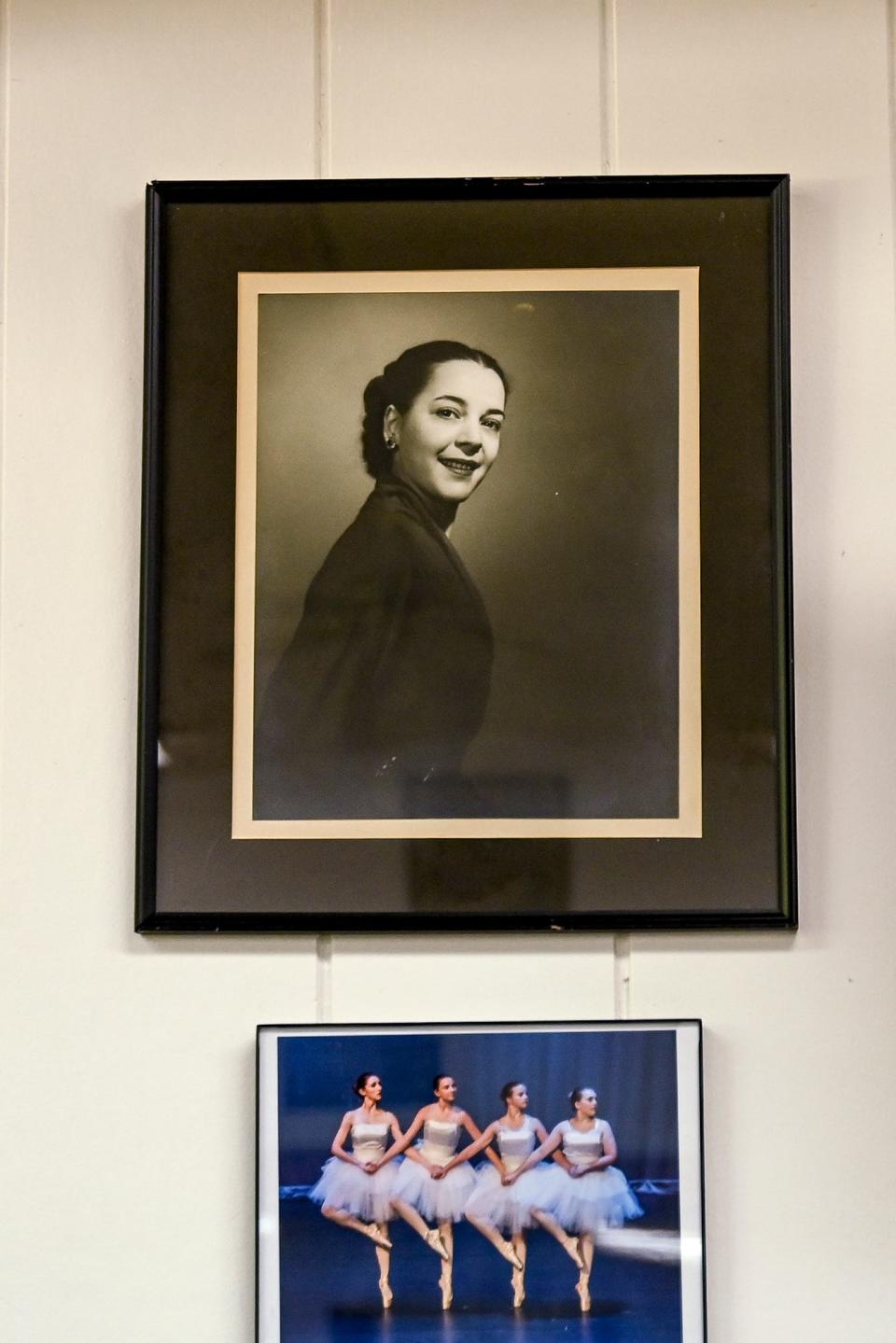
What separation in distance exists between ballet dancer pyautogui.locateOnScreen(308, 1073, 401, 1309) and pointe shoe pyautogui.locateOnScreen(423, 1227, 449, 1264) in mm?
28

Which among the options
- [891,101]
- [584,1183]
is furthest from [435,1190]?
[891,101]

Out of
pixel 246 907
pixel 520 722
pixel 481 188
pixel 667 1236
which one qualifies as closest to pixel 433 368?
pixel 481 188

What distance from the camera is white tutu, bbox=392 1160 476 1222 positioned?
883 mm

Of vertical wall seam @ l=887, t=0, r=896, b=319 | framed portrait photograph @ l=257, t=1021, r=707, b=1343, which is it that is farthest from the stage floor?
vertical wall seam @ l=887, t=0, r=896, b=319

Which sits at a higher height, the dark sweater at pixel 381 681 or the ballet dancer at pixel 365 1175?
the dark sweater at pixel 381 681

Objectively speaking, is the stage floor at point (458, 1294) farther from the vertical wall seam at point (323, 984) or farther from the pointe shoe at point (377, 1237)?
the vertical wall seam at point (323, 984)

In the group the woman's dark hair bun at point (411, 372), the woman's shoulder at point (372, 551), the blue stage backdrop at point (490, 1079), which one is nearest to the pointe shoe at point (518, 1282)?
the blue stage backdrop at point (490, 1079)

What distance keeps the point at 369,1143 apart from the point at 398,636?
0.37 meters

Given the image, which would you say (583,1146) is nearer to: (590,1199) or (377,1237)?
(590,1199)

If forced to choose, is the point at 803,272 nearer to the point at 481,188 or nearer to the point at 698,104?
the point at 698,104

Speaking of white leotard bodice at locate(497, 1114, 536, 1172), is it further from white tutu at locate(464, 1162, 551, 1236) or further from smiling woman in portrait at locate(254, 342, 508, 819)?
smiling woman in portrait at locate(254, 342, 508, 819)

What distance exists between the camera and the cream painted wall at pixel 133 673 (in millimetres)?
897

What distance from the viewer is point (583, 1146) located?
35.0 inches

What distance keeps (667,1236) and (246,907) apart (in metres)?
0.39
